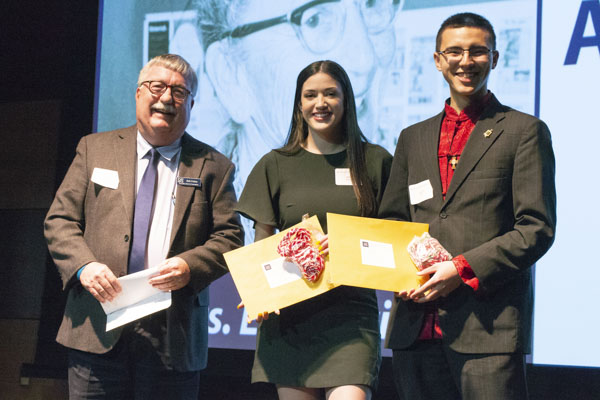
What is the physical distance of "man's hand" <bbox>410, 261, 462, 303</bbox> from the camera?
6.25 ft

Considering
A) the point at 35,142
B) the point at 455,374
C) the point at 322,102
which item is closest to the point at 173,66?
the point at 322,102

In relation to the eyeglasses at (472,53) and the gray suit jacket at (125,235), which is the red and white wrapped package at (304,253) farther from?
the eyeglasses at (472,53)

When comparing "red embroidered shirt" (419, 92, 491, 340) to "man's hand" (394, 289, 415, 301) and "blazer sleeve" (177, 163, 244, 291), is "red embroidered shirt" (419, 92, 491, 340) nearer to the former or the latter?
"man's hand" (394, 289, 415, 301)

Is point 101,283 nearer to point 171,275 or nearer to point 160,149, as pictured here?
point 171,275

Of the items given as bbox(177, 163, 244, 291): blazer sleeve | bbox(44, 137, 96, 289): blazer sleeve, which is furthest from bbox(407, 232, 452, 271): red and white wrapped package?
bbox(44, 137, 96, 289): blazer sleeve

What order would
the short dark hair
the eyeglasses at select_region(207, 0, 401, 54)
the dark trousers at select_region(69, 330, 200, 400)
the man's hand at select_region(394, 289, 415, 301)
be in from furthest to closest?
the eyeglasses at select_region(207, 0, 401, 54) < the dark trousers at select_region(69, 330, 200, 400) < the short dark hair < the man's hand at select_region(394, 289, 415, 301)

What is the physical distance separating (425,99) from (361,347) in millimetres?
1667

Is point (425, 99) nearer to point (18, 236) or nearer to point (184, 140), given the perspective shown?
point (184, 140)

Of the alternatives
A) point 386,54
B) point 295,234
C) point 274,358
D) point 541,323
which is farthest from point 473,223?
point 386,54

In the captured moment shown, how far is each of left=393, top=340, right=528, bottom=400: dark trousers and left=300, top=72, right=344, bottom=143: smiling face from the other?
2.75 feet

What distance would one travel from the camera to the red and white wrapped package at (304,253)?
2.12 m

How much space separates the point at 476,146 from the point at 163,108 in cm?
114

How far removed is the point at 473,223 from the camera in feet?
6.49

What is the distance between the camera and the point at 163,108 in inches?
96.5
